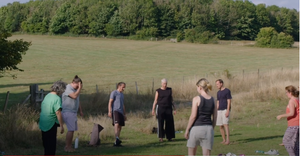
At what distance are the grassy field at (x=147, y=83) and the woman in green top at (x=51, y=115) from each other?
6.06 feet

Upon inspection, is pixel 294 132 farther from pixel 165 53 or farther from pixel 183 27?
pixel 183 27

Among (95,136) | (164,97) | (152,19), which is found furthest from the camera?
(152,19)

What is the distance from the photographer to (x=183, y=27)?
95625 millimetres

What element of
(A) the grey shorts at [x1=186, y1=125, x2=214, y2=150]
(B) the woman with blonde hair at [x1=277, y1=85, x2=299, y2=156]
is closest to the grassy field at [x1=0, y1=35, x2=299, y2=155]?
(B) the woman with blonde hair at [x1=277, y1=85, x2=299, y2=156]

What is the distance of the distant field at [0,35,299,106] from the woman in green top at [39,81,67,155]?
23357 millimetres

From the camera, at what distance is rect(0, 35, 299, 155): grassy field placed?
418 inches

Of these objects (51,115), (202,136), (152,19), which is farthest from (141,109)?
(152,19)

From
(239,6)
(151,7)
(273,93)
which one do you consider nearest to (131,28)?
(151,7)

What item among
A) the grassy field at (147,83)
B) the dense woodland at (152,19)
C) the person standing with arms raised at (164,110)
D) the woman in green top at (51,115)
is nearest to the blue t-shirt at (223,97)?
the grassy field at (147,83)

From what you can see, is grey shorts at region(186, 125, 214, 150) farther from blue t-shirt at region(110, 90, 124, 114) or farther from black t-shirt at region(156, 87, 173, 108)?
black t-shirt at region(156, 87, 173, 108)

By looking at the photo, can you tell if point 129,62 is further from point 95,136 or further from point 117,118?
point 95,136

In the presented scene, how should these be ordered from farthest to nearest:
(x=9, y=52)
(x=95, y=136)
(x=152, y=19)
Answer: (x=152, y=19)
(x=9, y=52)
(x=95, y=136)

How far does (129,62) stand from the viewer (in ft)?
186

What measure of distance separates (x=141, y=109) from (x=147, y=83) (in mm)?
14418
